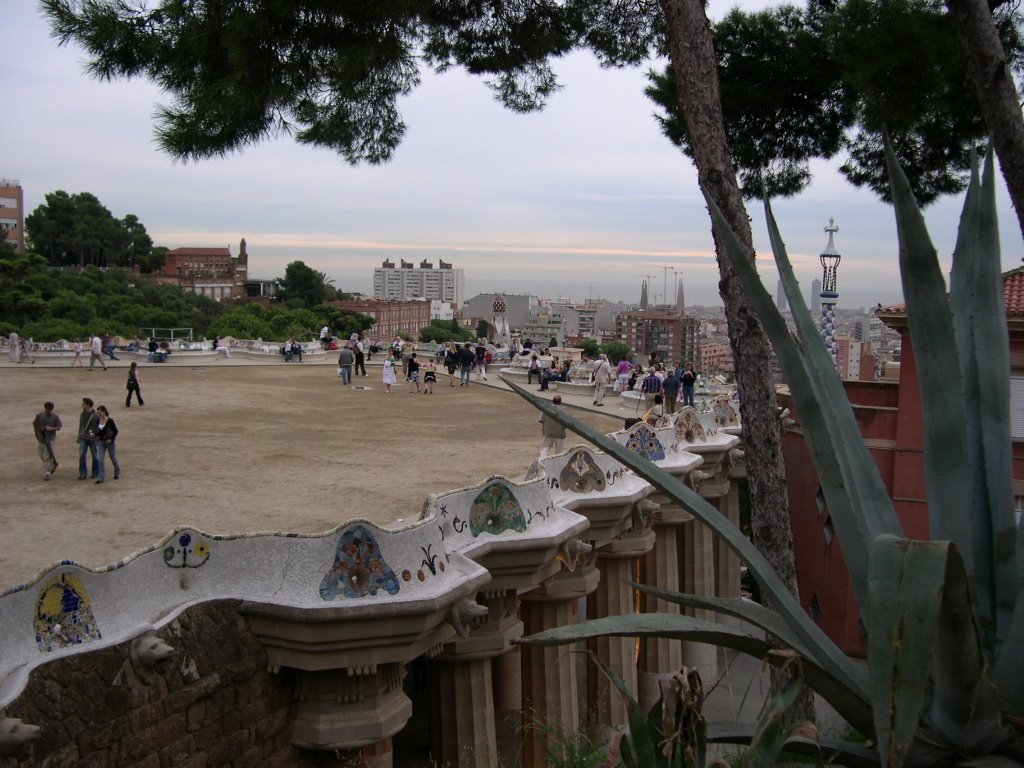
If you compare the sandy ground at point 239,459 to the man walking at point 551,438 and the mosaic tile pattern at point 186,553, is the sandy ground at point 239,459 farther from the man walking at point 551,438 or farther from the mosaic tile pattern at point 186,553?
the mosaic tile pattern at point 186,553

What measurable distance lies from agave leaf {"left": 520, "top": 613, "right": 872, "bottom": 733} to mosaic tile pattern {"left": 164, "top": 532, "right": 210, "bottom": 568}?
3882mm

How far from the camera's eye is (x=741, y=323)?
712cm

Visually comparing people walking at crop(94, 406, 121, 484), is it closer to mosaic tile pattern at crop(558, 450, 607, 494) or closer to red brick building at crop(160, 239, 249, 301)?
mosaic tile pattern at crop(558, 450, 607, 494)

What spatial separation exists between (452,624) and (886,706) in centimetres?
493

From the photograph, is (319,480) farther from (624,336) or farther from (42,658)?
(624,336)

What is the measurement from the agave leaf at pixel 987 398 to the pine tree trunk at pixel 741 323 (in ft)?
14.2

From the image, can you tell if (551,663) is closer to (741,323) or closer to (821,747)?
(741,323)

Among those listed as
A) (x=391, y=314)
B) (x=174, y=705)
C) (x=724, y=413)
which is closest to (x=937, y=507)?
(x=174, y=705)

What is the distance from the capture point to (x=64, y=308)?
40.1 metres

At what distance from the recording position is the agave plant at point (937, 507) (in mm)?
2152

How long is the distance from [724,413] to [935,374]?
12.2m

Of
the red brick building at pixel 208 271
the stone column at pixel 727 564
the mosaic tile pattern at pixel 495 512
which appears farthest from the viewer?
the red brick building at pixel 208 271

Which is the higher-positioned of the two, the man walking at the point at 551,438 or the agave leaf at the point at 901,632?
the agave leaf at the point at 901,632

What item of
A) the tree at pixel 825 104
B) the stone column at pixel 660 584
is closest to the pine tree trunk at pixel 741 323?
the tree at pixel 825 104
